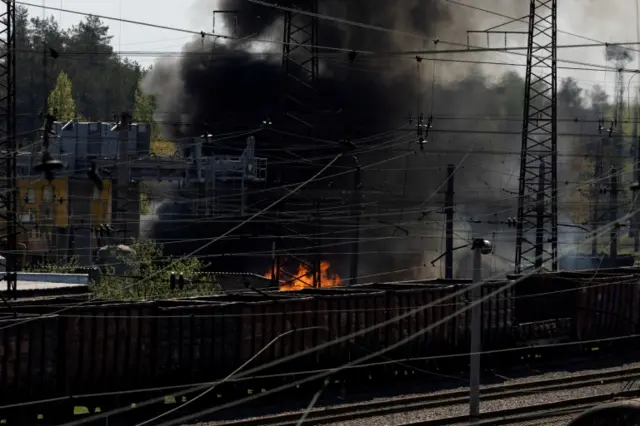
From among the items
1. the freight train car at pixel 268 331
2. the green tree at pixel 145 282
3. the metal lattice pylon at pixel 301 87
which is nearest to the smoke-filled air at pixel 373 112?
the metal lattice pylon at pixel 301 87

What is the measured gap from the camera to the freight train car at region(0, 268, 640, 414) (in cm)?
1892

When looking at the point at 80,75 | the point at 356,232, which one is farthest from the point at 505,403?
the point at 80,75

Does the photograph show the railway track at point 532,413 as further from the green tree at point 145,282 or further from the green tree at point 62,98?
the green tree at point 62,98

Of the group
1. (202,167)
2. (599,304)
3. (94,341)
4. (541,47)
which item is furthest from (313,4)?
(94,341)

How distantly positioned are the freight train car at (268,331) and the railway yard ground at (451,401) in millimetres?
788

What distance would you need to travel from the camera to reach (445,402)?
2112 centimetres

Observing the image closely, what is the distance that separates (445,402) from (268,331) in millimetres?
4234

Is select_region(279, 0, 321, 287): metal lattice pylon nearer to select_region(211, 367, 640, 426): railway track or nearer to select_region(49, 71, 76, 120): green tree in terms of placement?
select_region(211, 367, 640, 426): railway track

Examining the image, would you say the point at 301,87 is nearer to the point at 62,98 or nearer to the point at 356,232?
the point at 356,232

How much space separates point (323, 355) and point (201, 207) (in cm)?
2415

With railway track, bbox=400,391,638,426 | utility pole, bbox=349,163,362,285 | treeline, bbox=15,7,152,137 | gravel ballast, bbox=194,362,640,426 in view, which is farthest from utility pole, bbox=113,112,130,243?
treeline, bbox=15,7,152,137

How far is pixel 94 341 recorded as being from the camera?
1953 centimetres

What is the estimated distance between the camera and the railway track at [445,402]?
1937cm

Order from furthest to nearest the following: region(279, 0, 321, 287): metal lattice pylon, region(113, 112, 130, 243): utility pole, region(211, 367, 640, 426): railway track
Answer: region(279, 0, 321, 287): metal lattice pylon → region(113, 112, 130, 243): utility pole → region(211, 367, 640, 426): railway track
